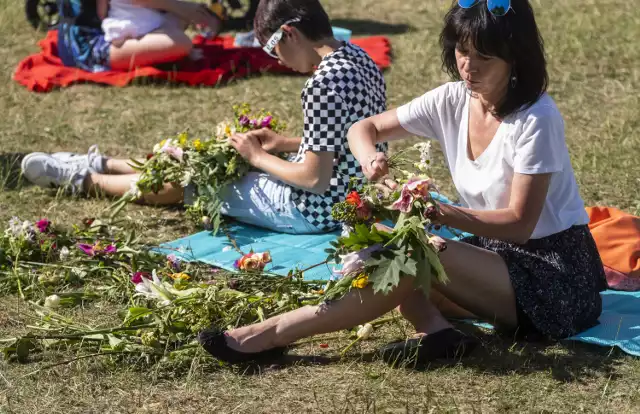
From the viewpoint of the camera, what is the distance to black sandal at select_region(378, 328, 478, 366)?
3.33m

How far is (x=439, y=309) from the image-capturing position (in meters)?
3.76

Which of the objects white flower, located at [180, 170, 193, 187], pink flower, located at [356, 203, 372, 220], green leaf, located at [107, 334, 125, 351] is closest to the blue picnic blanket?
white flower, located at [180, 170, 193, 187]

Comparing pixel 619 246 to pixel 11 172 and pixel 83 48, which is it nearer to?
pixel 11 172

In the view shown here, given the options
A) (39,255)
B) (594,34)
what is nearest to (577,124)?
(594,34)

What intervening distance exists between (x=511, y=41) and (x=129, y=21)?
15.7 feet

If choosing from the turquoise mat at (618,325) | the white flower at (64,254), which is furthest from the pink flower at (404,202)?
the white flower at (64,254)

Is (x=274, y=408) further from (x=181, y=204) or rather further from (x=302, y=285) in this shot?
(x=181, y=204)

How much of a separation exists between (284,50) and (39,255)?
145cm

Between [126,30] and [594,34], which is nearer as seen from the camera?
[126,30]

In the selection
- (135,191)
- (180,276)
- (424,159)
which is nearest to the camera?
(424,159)

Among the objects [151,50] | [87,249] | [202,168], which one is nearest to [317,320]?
[87,249]

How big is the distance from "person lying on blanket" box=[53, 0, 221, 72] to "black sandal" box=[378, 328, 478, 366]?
14.8ft

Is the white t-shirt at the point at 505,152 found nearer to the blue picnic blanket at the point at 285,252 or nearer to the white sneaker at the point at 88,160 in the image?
the blue picnic blanket at the point at 285,252

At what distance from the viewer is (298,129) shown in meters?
6.36
